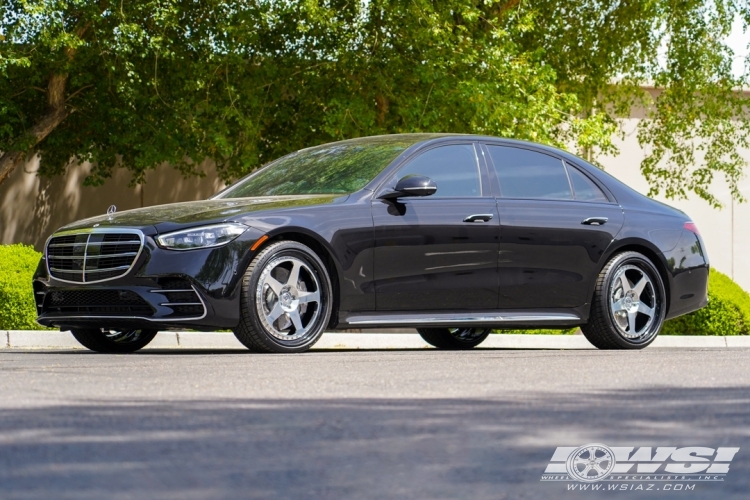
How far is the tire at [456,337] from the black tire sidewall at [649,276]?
1462 millimetres

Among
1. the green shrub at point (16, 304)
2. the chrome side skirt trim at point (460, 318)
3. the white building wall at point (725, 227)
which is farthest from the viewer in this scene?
the white building wall at point (725, 227)

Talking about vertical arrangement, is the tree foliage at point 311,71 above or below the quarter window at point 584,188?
above

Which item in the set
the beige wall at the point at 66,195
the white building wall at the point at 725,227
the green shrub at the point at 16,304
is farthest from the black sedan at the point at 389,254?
the white building wall at the point at 725,227

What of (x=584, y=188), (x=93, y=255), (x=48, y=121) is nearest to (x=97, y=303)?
(x=93, y=255)

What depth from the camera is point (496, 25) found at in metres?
18.2

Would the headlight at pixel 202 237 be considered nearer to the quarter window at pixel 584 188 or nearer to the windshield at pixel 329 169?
the windshield at pixel 329 169

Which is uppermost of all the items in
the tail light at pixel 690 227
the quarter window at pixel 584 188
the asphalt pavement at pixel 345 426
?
the quarter window at pixel 584 188

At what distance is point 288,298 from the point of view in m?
8.17

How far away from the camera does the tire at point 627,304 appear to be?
31.9 feet

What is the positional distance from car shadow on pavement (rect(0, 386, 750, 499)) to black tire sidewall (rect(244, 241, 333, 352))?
8.94ft

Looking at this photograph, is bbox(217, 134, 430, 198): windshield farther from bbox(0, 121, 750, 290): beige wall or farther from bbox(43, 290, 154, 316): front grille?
bbox(0, 121, 750, 290): beige wall

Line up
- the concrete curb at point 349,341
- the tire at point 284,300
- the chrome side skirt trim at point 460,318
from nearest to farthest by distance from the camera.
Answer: the tire at point 284,300 < the chrome side skirt trim at point 460,318 < the concrete curb at point 349,341

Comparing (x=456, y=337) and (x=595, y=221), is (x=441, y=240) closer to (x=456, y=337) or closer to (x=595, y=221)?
(x=595, y=221)

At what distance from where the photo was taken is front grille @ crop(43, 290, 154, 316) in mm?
8094
